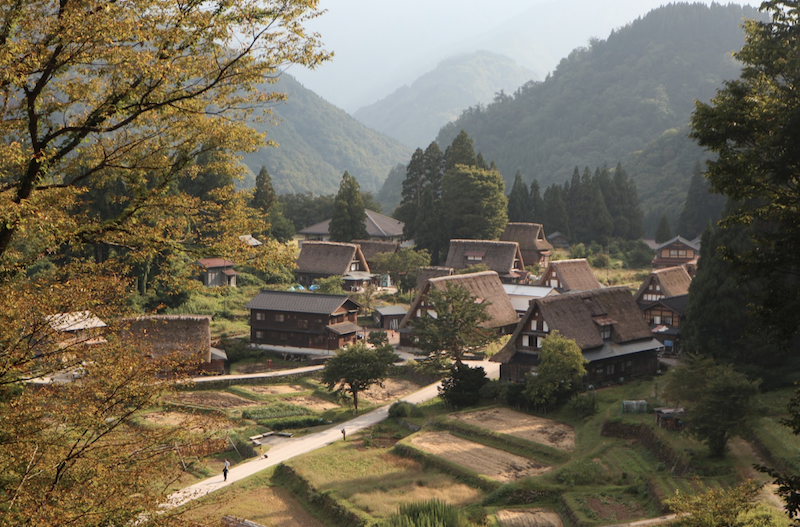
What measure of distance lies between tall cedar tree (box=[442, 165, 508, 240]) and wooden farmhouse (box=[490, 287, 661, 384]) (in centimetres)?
3045

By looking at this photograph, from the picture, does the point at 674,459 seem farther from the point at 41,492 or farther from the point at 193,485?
the point at 41,492

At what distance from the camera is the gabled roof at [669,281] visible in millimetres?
46125

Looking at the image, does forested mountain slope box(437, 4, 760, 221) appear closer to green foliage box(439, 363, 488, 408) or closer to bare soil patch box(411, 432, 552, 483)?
green foliage box(439, 363, 488, 408)

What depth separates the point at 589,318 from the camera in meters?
37.9

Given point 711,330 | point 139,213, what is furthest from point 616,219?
point 139,213

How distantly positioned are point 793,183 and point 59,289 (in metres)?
12.6

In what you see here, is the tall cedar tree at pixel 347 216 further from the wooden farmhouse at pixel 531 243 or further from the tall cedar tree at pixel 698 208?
the tall cedar tree at pixel 698 208

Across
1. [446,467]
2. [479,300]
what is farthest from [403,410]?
[479,300]

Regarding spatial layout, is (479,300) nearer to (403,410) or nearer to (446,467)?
(403,410)

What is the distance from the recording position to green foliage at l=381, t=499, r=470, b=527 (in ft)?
66.6

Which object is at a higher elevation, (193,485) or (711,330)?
(711,330)

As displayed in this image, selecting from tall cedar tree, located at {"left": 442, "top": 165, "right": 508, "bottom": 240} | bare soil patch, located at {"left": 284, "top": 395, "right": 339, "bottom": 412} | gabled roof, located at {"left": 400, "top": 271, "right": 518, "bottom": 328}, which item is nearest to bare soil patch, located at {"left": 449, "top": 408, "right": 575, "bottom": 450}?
bare soil patch, located at {"left": 284, "top": 395, "right": 339, "bottom": 412}

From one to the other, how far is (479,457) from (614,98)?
140 meters

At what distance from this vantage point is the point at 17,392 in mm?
10961
